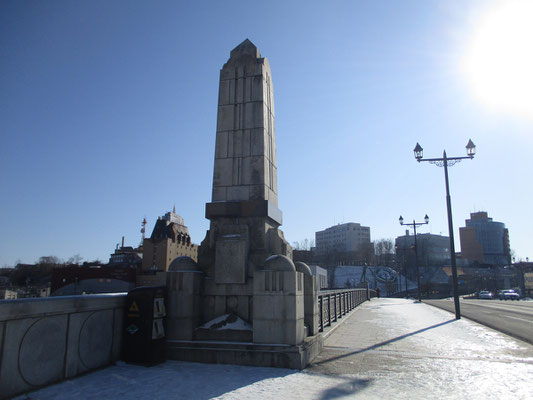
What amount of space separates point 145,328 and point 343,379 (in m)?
3.54

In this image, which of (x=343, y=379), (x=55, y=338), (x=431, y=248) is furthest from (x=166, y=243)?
(x=431, y=248)

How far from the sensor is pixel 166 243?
8100cm

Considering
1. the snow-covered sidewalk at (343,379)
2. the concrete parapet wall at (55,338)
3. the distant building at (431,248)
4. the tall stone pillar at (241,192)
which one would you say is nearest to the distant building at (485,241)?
the distant building at (431,248)

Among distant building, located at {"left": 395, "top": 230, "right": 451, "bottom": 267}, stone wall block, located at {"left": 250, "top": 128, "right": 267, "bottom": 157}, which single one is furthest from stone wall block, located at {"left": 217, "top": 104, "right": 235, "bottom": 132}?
distant building, located at {"left": 395, "top": 230, "right": 451, "bottom": 267}

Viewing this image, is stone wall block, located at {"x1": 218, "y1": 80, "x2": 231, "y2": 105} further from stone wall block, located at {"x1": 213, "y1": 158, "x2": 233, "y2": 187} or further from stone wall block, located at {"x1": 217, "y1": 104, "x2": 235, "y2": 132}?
stone wall block, located at {"x1": 213, "y1": 158, "x2": 233, "y2": 187}

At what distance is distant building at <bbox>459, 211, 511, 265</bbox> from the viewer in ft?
499

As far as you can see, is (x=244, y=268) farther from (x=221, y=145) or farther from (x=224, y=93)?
A: (x=224, y=93)

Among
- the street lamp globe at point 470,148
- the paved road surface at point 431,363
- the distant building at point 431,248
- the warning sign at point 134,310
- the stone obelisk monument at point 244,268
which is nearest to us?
the paved road surface at point 431,363

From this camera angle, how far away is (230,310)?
7.64m

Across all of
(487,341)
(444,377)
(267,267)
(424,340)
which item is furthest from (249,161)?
(487,341)

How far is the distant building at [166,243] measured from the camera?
263 feet

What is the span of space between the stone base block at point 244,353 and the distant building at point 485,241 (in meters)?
166

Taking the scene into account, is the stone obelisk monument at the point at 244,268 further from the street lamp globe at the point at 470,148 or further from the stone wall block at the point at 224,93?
the street lamp globe at the point at 470,148

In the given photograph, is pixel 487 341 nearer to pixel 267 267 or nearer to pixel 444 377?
pixel 444 377
